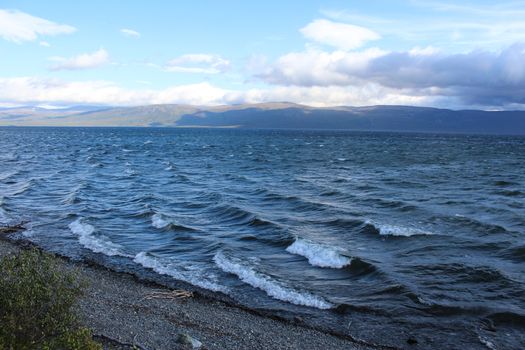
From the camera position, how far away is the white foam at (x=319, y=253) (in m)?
18.8

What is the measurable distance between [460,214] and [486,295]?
13171 mm

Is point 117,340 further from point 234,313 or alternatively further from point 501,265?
point 501,265

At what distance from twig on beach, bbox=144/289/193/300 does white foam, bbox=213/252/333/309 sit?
2.47m

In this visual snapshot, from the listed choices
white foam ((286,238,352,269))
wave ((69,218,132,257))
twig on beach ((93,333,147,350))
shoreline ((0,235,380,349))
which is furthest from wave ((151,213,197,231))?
twig on beach ((93,333,147,350))

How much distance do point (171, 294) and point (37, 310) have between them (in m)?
7.14

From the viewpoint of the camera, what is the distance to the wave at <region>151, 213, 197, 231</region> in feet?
80.3

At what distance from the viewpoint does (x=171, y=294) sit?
14906 millimetres

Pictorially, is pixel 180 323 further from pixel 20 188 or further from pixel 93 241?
pixel 20 188

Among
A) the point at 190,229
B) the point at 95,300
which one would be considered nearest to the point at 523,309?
the point at 95,300

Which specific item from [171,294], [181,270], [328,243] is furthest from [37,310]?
[328,243]

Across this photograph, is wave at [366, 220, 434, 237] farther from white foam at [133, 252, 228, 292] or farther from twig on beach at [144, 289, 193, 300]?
twig on beach at [144, 289, 193, 300]

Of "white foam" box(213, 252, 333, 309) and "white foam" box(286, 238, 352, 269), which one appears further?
"white foam" box(286, 238, 352, 269)

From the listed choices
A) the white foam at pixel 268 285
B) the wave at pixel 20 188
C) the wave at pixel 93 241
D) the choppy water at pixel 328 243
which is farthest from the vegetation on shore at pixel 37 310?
the wave at pixel 20 188

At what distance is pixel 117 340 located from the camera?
1024 centimetres
